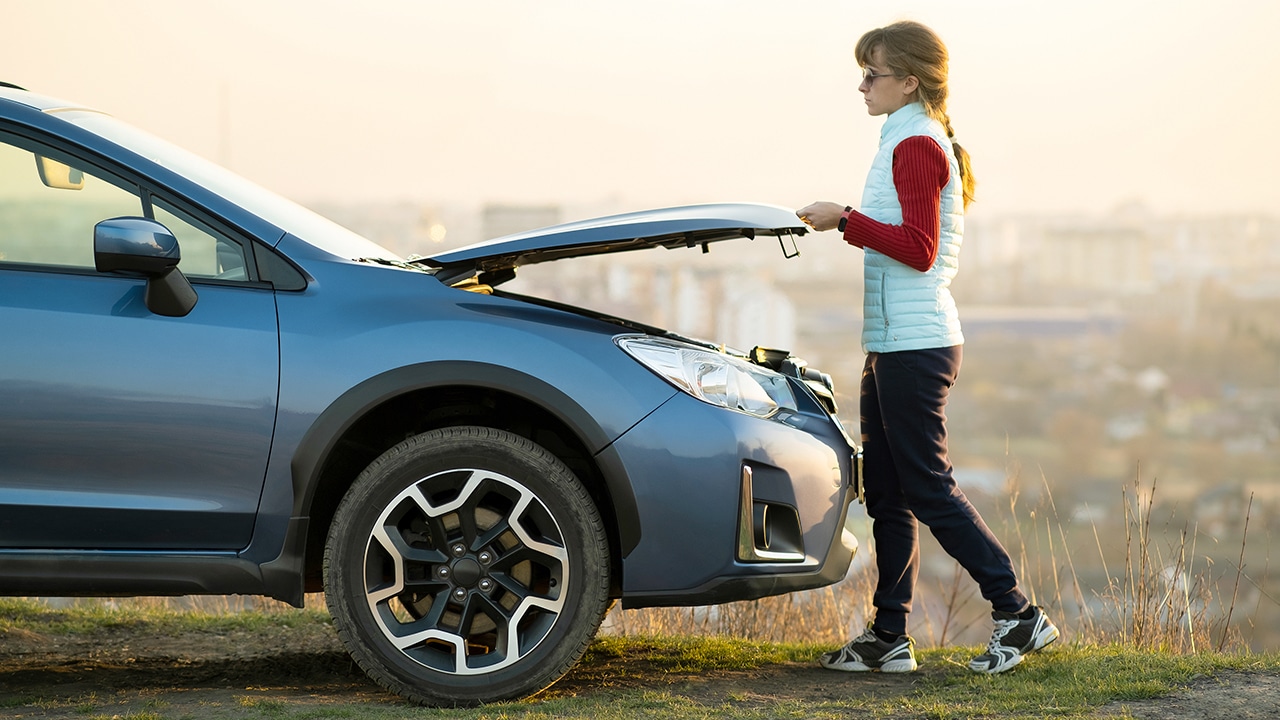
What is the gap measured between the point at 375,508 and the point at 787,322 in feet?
90.5

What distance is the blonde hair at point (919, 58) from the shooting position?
3570 mm

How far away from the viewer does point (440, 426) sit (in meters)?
3.29

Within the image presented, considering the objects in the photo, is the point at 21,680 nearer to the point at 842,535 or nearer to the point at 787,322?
the point at 842,535

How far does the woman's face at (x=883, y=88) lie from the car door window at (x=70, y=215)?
6.64 feet

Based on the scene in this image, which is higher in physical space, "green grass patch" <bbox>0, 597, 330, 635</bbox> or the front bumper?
the front bumper

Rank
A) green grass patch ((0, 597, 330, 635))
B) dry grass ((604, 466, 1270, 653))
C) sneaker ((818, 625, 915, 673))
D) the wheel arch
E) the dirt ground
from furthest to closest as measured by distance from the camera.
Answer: green grass patch ((0, 597, 330, 635)), dry grass ((604, 466, 1270, 653)), sneaker ((818, 625, 915, 673)), the dirt ground, the wheel arch

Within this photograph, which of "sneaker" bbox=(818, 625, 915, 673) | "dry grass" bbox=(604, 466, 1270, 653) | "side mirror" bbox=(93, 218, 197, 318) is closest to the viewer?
"side mirror" bbox=(93, 218, 197, 318)

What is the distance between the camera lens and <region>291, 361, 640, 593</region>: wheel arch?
2.99 metres

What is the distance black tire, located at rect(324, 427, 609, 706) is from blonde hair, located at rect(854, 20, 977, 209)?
170cm

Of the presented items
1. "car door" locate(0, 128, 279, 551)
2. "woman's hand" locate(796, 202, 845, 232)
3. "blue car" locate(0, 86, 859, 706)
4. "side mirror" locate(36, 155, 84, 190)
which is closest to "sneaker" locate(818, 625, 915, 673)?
"blue car" locate(0, 86, 859, 706)

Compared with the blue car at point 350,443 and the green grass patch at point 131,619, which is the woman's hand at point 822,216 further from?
the green grass patch at point 131,619

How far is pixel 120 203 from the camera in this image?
10.2 feet

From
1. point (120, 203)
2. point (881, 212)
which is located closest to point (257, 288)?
point (120, 203)

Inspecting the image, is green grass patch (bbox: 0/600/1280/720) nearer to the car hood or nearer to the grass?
the grass
